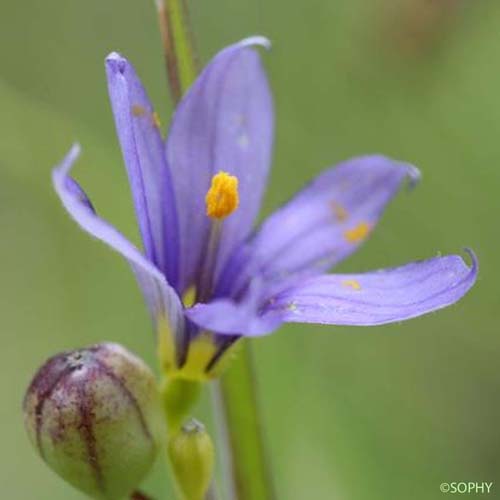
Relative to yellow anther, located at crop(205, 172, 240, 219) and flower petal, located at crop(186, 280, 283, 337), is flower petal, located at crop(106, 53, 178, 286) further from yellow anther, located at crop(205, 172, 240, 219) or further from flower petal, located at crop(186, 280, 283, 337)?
flower petal, located at crop(186, 280, 283, 337)

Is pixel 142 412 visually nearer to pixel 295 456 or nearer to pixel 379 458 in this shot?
pixel 295 456

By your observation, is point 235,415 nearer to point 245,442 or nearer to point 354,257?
point 245,442

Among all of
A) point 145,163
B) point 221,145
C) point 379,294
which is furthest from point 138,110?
point 379,294

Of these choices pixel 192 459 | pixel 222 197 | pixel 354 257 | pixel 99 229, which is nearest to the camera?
pixel 99 229

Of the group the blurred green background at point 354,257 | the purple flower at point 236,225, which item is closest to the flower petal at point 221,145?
the purple flower at point 236,225

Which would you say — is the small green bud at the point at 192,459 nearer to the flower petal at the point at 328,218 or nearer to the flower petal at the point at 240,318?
the flower petal at the point at 240,318

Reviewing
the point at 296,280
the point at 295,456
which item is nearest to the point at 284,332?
the point at 295,456
